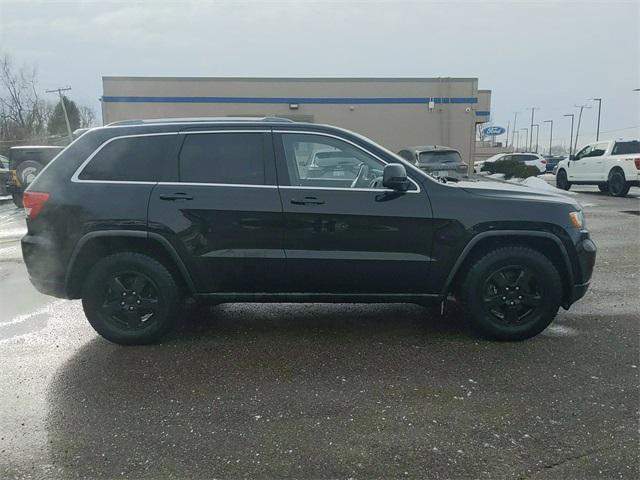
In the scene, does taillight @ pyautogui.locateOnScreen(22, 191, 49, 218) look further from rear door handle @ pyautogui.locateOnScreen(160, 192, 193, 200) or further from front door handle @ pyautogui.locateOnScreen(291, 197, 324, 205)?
front door handle @ pyautogui.locateOnScreen(291, 197, 324, 205)

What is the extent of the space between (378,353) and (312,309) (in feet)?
4.25

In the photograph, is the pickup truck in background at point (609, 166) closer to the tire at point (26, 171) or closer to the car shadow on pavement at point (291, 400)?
the car shadow on pavement at point (291, 400)

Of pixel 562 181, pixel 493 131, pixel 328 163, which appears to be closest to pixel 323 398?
pixel 328 163

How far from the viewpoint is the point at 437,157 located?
14.4 m

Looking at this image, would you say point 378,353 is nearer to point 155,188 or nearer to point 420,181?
point 420,181

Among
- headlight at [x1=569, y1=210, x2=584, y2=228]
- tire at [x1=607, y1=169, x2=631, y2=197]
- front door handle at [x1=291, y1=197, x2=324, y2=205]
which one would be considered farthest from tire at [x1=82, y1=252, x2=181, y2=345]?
tire at [x1=607, y1=169, x2=631, y2=197]

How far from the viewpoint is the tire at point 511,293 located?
13.6 ft

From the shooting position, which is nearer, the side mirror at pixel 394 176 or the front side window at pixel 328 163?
the side mirror at pixel 394 176

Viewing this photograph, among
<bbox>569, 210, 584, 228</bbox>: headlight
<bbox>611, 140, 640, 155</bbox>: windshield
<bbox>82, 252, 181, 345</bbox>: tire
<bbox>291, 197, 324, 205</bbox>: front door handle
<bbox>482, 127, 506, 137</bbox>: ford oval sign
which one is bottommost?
<bbox>82, 252, 181, 345</bbox>: tire

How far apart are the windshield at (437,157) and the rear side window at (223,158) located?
10.6m

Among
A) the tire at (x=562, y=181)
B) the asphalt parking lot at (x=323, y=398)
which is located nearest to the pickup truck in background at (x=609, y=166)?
the tire at (x=562, y=181)

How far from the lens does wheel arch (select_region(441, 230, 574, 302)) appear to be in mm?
4109

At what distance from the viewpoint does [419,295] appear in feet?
13.8

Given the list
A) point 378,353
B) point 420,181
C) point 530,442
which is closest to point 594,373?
point 530,442
